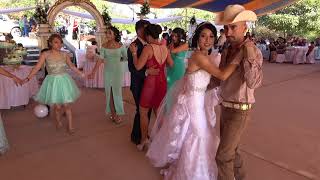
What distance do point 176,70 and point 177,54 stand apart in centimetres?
27

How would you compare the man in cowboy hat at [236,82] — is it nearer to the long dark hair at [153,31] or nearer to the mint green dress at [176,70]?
the long dark hair at [153,31]

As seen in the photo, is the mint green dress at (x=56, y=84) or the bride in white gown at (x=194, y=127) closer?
the bride in white gown at (x=194, y=127)

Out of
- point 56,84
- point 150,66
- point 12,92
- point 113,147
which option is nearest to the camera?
point 150,66

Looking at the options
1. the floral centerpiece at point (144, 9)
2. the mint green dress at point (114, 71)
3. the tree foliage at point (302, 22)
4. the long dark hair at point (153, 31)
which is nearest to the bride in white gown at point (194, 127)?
the long dark hair at point (153, 31)

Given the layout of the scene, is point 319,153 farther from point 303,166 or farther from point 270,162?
point 270,162

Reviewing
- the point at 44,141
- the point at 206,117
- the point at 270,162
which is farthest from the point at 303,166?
the point at 44,141

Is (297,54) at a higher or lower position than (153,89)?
higher

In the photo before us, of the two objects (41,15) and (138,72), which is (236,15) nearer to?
(138,72)

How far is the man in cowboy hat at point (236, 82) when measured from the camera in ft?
7.10

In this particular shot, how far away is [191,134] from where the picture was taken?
2727 mm

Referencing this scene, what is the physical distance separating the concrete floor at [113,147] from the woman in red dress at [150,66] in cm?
47

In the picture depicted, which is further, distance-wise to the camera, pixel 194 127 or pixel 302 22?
pixel 302 22

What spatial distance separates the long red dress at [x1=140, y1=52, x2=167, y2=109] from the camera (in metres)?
3.41

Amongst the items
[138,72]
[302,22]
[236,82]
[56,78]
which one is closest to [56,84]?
[56,78]
